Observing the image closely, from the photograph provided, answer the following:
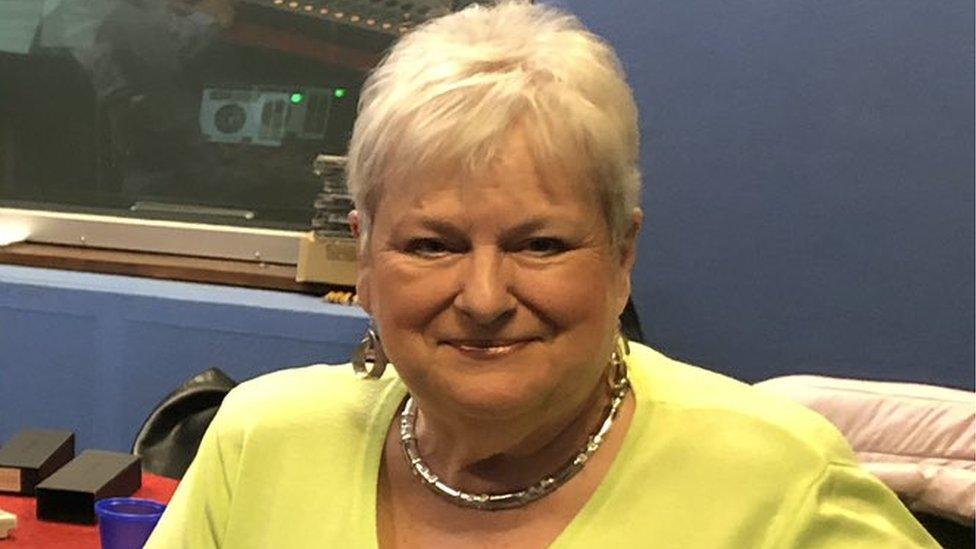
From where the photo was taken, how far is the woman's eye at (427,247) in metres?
1.13

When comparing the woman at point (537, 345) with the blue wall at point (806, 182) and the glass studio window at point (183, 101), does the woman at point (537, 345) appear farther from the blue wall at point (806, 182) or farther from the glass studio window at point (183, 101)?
the glass studio window at point (183, 101)

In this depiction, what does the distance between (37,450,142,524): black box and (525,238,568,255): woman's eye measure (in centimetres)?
87

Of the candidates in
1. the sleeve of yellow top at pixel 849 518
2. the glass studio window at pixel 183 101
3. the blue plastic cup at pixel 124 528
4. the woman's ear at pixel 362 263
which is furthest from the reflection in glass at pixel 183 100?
the sleeve of yellow top at pixel 849 518

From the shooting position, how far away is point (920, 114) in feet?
7.84

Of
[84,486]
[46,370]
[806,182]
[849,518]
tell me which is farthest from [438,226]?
[46,370]

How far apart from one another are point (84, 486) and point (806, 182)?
1.49 m

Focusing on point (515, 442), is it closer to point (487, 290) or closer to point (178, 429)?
point (487, 290)

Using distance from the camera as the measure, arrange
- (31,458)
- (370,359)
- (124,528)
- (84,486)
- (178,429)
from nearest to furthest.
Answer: (370,359) < (124,528) < (84,486) < (31,458) < (178,429)

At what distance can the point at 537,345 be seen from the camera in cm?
112

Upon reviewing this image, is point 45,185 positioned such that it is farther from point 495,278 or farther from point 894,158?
point 495,278

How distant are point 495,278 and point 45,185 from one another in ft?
8.09

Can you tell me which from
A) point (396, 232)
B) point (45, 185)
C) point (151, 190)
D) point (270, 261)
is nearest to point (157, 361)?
point (270, 261)

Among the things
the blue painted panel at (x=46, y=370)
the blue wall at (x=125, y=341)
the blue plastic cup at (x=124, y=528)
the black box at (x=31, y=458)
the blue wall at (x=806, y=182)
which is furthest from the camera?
the blue painted panel at (x=46, y=370)

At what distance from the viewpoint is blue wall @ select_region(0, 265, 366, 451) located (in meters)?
2.63
